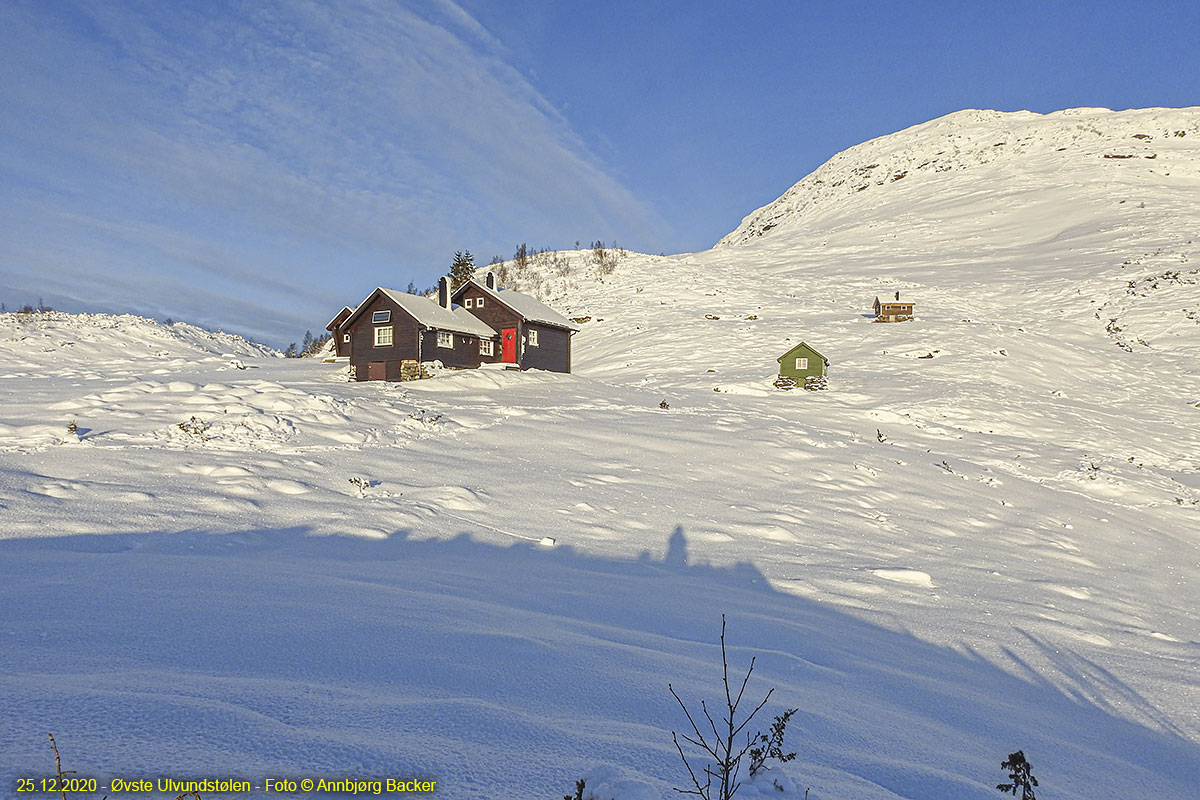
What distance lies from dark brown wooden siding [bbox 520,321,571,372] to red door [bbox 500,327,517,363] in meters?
0.50

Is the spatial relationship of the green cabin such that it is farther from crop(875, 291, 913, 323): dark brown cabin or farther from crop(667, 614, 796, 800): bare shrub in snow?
crop(667, 614, 796, 800): bare shrub in snow

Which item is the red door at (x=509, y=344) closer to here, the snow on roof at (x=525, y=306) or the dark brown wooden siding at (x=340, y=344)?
the snow on roof at (x=525, y=306)

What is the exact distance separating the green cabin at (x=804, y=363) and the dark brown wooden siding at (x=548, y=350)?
12896 mm

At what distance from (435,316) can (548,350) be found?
7.08 meters

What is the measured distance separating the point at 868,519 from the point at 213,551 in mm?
A: 11047

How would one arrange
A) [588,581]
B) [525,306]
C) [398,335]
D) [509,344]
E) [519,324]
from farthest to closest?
[525,306] → [509,344] → [519,324] → [398,335] → [588,581]

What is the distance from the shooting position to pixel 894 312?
1592 inches

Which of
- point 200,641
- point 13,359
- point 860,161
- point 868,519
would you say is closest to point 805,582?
point 868,519

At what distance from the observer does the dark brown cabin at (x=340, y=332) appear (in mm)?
38194

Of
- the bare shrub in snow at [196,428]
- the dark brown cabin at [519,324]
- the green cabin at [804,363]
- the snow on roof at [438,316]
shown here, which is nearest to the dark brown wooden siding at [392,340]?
the snow on roof at [438,316]

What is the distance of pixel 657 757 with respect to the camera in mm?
2953

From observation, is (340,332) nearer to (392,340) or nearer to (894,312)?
(392,340)

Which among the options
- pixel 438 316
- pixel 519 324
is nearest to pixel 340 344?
pixel 438 316

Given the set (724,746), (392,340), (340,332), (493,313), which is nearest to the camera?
(724,746)
